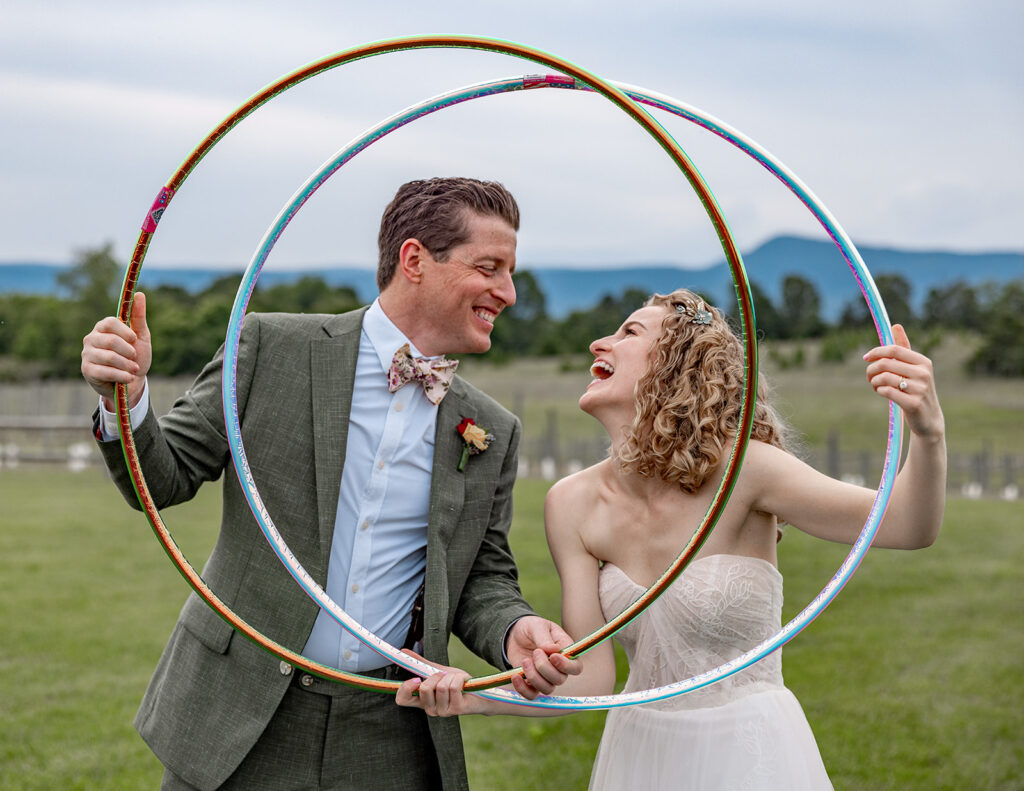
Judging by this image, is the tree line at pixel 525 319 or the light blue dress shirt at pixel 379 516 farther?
the tree line at pixel 525 319

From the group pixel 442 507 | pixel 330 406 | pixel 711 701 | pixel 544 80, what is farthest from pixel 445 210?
pixel 711 701

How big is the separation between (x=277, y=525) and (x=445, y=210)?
4.82 ft

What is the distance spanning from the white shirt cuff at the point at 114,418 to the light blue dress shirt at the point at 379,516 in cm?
81

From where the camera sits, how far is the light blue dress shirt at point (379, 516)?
4.45 m

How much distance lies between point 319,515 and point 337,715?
2.67 ft

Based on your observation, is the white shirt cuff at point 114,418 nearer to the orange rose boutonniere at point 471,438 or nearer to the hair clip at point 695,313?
the orange rose boutonniere at point 471,438

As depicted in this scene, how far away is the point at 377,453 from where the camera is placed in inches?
177

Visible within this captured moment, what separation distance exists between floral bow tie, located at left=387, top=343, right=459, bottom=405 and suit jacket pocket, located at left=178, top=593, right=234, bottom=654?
46.4 inches

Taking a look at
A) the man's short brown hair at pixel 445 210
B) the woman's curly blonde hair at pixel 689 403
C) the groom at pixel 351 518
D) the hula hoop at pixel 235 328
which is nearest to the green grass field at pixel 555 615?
the groom at pixel 351 518

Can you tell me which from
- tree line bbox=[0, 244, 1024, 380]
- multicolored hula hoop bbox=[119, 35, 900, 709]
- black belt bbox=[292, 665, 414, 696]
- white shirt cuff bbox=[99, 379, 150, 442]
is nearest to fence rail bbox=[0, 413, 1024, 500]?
tree line bbox=[0, 244, 1024, 380]

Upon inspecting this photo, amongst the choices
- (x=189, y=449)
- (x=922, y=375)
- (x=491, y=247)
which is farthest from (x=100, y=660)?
(x=922, y=375)

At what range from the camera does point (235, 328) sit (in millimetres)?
4293

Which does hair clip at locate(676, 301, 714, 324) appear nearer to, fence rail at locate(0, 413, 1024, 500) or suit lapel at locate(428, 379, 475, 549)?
suit lapel at locate(428, 379, 475, 549)

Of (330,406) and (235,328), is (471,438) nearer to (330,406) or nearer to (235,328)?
(330,406)
